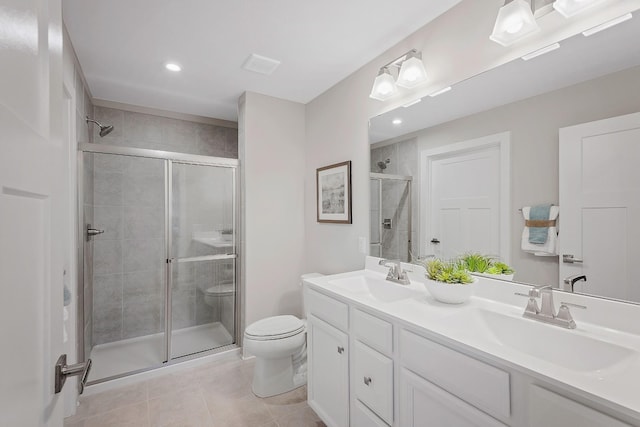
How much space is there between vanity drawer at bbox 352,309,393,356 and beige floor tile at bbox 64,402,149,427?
1.55 meters

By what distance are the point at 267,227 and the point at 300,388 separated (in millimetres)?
1377

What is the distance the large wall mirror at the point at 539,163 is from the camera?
44.2 inches

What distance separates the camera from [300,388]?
2.29 meters

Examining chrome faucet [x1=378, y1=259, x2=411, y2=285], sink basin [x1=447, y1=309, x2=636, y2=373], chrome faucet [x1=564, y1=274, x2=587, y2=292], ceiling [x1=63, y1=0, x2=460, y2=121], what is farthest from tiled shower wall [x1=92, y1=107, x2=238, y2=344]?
chrome faucet [x1=564, y1=274, x2=587, y2=292]

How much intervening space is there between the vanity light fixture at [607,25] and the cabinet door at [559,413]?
133 cm

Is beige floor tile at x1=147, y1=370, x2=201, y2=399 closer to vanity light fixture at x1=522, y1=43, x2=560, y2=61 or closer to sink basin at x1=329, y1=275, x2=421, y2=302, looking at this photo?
sink basin at x1=329, y1=275, x2=421, y2=302

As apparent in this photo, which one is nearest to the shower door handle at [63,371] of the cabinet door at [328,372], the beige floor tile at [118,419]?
the cabinet door at [328,372]

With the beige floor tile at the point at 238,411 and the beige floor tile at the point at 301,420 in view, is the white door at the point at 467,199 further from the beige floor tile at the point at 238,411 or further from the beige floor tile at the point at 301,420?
the beige floor tile at the point at 238,411

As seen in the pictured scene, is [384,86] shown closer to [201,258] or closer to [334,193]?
[334,193]

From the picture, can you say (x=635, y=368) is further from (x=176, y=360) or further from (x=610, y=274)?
(x=176, y=360)

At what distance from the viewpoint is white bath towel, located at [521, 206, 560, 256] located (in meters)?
1.30

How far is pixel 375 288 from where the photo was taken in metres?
1.96

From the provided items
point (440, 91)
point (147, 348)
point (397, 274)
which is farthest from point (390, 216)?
point (147, 348)

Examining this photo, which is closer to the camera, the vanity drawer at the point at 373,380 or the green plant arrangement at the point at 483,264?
the vanity drawer at the point at 373,380
